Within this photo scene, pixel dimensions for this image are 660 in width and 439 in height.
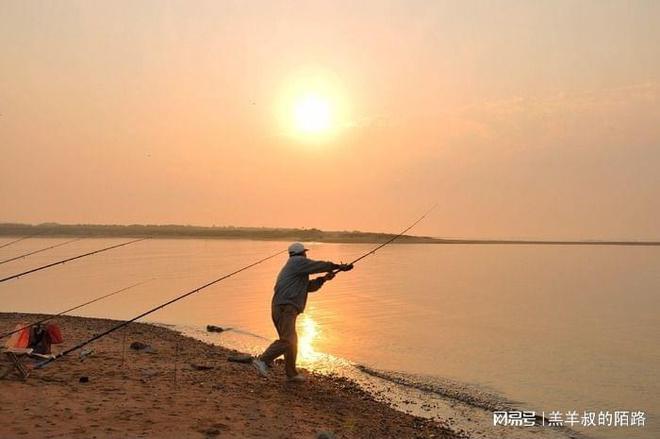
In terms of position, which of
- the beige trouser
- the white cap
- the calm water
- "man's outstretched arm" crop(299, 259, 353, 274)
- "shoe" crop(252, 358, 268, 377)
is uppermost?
the white cap

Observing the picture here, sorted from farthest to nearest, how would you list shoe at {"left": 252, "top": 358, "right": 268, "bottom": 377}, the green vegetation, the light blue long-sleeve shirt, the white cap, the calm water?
the green vegetation < the calm water < the white cap < the light blue long-sleeve shirt < shoe at {"left": 252, "top": 358, "right": 268, "bottom": 377}

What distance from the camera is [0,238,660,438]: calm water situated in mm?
9844

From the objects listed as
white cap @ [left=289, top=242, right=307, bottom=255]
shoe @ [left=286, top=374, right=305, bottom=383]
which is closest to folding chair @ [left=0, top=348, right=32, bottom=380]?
shoe @ [left=286, top=374, right=305, bottom=383]

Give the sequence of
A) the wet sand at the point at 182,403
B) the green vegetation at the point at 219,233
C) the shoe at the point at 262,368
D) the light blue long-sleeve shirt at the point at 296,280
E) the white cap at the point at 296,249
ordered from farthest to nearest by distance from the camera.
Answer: the green vegetation at the point at 219,233
the white cap at the point at 296,249
the light blue long-sleeve shirt at the point at 296,280
the shoe at the point at 262,368
the wet sand at the point at 182,403

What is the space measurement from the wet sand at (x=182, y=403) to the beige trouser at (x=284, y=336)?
437mm

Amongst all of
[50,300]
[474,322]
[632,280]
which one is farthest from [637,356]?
[632,280]

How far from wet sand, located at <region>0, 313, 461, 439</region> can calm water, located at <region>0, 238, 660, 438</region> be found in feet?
7.88

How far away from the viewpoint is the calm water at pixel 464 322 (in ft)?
32.3

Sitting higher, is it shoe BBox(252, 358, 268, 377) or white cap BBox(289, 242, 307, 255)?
white cap BBox(289, 242, 307, 255)

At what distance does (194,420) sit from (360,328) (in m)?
8.69

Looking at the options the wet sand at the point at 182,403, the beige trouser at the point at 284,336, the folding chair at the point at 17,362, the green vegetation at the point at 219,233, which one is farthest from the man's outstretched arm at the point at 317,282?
the green vegetation at the point at 219,233

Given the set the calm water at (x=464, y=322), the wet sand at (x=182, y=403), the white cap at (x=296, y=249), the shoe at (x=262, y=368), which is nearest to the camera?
the wet sand at (x=182, y=403)

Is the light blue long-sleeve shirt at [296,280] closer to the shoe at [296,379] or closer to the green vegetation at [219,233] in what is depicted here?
the shoe at [296,379]

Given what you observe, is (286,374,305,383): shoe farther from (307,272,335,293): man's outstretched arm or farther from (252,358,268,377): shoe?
(307,272,335,293): man's outstretched arm
